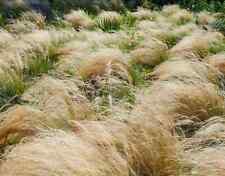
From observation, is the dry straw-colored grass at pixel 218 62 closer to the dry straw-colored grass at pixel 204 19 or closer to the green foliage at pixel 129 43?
the green foliage at pixel 129 43

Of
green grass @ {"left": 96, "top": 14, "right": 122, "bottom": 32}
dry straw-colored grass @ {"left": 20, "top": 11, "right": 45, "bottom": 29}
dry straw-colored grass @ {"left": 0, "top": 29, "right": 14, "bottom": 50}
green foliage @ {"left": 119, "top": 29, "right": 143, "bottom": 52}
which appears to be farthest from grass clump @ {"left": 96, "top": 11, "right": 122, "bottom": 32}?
dry straw-colored grass @ {"left": 0, "top": 29, "right": 14, "bottom": 50}

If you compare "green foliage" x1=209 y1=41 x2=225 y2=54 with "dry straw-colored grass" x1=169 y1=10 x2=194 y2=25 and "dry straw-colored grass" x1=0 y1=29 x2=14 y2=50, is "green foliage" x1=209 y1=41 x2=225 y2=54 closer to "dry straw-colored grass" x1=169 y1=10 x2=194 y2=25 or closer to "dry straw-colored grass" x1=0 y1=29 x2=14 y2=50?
"dry straw-colored grass" x1=0 y1=29 x2=14 y2=50

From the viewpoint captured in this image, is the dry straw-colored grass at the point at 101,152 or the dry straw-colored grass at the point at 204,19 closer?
the dry straw-colored grass at the point at 101,152

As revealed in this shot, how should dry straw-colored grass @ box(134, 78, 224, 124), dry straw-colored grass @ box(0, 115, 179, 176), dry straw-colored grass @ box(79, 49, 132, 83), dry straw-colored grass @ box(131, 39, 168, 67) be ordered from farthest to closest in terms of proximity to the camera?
dry straw-colored grass @ box(131, 39, 168, 67) → dry straw-colored grass @ box(79, 49, 132, 83) → dry straw-colored grass @ box(134, 78, 224, 124) → dry straw-colored grass @ box(0, 115, 179, 176)

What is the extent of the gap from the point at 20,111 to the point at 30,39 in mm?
3601

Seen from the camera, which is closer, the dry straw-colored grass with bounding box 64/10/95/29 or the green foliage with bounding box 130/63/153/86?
the green foliage with bounding box 130/63/153/86

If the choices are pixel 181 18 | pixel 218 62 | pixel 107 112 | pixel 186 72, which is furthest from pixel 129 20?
pixel 107 112

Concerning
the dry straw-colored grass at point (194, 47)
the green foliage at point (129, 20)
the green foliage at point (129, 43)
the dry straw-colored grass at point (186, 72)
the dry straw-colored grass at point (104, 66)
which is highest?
the dry straw-colored grass at point (186, 72)

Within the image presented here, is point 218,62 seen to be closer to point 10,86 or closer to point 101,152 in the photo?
point 10,86

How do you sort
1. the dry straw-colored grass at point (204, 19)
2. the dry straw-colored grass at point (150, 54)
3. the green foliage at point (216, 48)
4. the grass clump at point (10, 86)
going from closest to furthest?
the grass clump at point (10, 86), the dry straw-colored grass at point (150, 54), the green foliage at point (216, 48), the dry straw-colored grass at point (204, 19)

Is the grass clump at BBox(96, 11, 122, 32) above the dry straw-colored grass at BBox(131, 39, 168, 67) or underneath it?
underneath

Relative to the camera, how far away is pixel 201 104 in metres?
4.38

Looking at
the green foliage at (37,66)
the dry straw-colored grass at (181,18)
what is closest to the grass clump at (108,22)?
the dry straw-colored grass at (181,18)

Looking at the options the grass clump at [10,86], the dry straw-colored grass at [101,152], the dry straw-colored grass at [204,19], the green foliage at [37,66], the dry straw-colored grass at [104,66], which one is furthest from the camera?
the dry straw-colored grass at [204,19]
